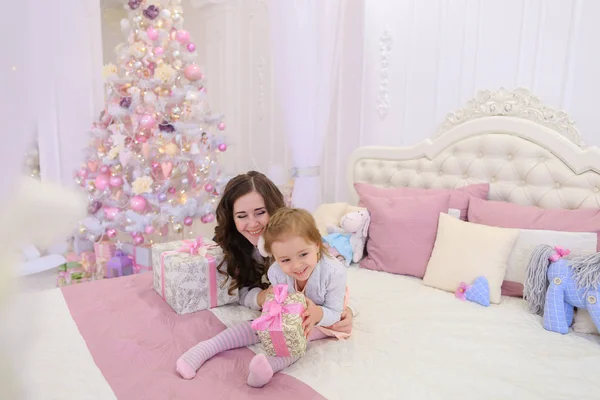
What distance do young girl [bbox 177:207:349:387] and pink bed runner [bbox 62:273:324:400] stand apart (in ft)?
0.13

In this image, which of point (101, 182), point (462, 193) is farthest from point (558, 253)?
point (101, 182)

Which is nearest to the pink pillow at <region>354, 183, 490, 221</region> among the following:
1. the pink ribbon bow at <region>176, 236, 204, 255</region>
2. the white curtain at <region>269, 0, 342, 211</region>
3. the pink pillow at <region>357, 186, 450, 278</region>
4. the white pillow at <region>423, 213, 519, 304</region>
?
the pink pillow at <region>357, 186, 450, 278</region>

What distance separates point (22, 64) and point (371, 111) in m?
3.18

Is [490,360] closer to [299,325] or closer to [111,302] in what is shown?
[299,325]

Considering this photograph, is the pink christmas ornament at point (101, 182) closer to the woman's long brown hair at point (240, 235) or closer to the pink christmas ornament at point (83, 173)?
the pink christmas ornament at point (83, 173)

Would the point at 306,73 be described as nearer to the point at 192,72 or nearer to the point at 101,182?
the point at 192,72

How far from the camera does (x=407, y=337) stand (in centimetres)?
169

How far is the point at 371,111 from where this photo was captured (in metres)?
3.34

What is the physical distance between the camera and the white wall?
2.33m

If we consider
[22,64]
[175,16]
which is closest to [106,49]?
[175,16]

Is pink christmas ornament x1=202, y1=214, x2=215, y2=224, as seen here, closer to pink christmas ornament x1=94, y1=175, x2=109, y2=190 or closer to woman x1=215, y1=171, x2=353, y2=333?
pink christmas ornament x1=94, y1=175, x2=109, y2=190

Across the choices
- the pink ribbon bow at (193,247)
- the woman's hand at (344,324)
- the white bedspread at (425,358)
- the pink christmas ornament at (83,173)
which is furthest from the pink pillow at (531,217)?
the pink christmas ornament at (83,173)

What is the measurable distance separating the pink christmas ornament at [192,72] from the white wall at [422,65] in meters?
1.00

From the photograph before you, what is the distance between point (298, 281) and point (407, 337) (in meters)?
0.46
